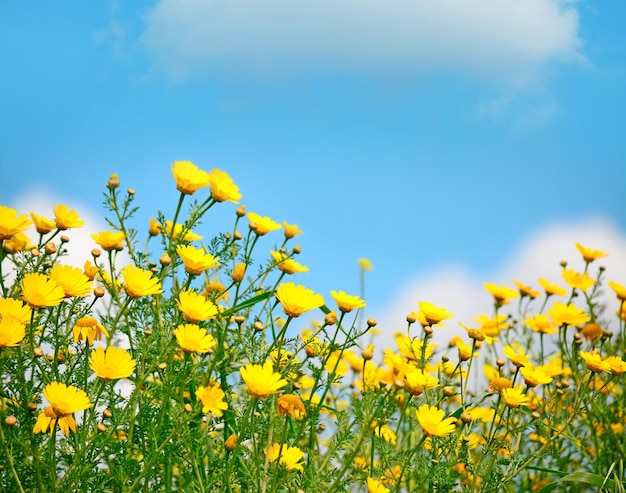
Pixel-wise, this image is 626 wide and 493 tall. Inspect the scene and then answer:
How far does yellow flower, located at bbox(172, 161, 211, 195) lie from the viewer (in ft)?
5.72

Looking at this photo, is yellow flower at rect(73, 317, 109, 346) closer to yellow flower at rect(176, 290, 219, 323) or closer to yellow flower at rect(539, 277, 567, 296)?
yellow flower at rect(176, 290, 219, 323)

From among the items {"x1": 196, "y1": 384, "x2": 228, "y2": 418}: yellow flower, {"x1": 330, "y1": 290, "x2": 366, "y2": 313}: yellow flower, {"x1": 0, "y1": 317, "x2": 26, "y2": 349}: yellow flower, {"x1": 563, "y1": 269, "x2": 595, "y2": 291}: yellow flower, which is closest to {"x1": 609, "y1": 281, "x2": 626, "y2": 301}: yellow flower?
{"x1": 563, "y1": 269, "x2": 595, "y2": 291}: yellow flower

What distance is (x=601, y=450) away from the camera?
2922 mm

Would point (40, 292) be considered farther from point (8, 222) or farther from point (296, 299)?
point (296, 299)

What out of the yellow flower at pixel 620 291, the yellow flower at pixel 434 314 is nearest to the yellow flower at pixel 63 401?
the yellow flower at pixel 434 314

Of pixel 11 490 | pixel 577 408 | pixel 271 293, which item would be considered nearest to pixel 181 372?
pixel 271 293

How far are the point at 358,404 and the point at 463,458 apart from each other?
393 mm

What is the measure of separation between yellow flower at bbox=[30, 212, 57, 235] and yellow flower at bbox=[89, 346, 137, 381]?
53cm

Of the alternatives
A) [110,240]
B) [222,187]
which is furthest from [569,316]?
[110,240]

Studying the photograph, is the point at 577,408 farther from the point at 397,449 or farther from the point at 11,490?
the point at 11,490

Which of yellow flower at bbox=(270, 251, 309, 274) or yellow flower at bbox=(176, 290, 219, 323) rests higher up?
yellow flower at bbox=(270, 251, 309, 274)

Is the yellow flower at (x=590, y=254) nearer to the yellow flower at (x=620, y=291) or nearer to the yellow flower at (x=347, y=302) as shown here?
the yellow flower at (x=620, y=291)

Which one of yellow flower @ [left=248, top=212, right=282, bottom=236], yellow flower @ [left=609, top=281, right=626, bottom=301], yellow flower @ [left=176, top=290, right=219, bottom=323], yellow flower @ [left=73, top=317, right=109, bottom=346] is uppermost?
yellow flower @ [left=609, top=281, right=626, bottom=301]

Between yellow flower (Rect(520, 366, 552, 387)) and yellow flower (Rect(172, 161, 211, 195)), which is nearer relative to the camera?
yellow flower (Rect(172, 161, 211, 195))
